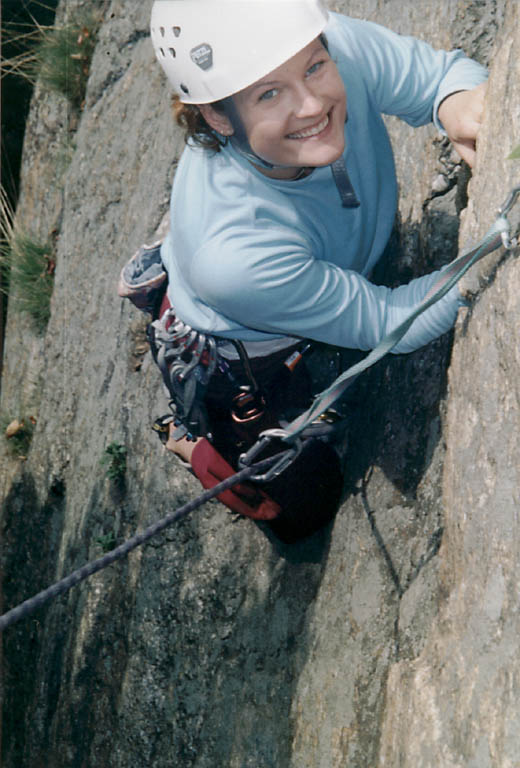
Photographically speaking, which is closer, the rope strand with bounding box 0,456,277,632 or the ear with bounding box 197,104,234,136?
the rope strand with bounding box 0,456,277,632

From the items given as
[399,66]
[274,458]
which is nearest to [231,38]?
[399,66]

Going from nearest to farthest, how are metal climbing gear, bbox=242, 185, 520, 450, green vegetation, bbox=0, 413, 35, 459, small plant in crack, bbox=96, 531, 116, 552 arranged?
metal climbing gear, bbox=242, 185, 520, 450 → small plant in crack, bbox=96, 531, 116, 552 → green vegetation, bbox=0, 413, 35, 459

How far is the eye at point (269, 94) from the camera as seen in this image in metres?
2.01

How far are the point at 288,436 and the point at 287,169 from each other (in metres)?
0.79

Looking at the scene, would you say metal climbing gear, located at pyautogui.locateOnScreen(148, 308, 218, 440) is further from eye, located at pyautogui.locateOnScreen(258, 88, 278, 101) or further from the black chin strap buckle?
eye, located at pyautogui.locateOnScreen(258, 88, 278, 101)

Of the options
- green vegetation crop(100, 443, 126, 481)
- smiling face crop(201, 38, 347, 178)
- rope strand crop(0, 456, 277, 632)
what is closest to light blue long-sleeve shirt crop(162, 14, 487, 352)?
smiling face crop(201, 38, 347, 178)

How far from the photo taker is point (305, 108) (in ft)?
6.49

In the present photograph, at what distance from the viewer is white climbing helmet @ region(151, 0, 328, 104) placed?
194 cm

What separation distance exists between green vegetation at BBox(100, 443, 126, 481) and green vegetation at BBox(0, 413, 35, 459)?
5.09 feet

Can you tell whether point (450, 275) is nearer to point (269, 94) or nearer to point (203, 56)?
point (269, 94)

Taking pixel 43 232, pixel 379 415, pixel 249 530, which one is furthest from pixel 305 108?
pixel 43 232

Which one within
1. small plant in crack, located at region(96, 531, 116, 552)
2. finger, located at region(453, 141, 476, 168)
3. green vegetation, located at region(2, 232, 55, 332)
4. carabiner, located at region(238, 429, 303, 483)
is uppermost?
finger, located at region(453, 141, 476, 168)

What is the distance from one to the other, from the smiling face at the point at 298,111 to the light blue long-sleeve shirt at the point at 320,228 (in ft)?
0.49

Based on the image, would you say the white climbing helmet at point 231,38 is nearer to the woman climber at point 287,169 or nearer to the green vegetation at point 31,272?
the woman climber at point 287,169
